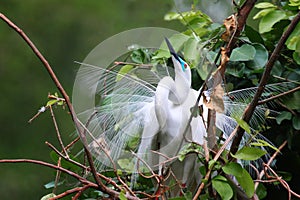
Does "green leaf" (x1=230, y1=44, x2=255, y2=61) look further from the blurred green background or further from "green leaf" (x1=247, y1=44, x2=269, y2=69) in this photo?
the blurred green background

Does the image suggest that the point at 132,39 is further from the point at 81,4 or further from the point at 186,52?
the point at 81,4

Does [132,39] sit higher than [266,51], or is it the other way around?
[132,39]

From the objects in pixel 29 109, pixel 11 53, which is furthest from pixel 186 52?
pixel 11 53

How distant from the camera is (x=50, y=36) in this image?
1.67 metres

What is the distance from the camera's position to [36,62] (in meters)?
1.67

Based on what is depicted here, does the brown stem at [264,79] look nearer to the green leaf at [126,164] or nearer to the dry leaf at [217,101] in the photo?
the dry leaf at [217,101]

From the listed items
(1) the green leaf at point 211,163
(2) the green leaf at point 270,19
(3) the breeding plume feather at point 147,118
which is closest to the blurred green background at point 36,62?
(2) the green leaf at point 270,19

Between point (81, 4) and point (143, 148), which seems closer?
point (143, 148)

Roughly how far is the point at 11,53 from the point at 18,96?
17cm

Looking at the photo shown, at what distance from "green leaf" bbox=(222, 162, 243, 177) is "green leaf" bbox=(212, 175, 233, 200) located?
17 millimetres

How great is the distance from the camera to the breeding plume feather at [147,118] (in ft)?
2.36

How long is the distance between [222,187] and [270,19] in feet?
1.58

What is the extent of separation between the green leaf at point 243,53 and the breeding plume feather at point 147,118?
9 centimetres

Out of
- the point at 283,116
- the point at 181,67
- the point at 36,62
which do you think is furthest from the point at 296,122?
the point at 36,62
